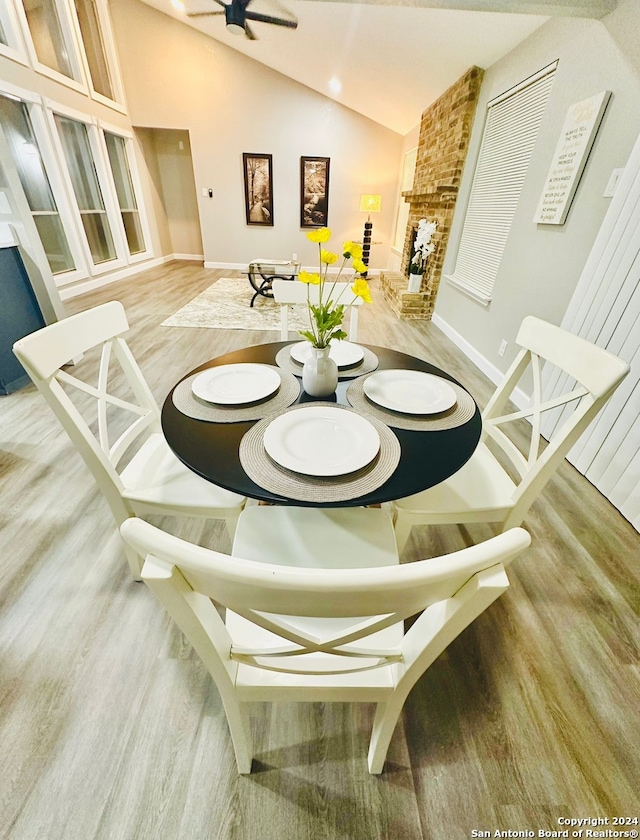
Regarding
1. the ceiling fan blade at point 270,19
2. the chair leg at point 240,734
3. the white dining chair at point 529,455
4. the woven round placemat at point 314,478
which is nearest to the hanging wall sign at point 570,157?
the white dining chair at point 529,455

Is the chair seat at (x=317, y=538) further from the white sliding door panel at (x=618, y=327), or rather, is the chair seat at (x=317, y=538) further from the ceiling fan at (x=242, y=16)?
the ceiling fan at (x=242, y=16)

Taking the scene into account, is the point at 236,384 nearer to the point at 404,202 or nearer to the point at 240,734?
the point at 240,734

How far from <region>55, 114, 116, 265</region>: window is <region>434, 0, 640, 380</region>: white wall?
4.89 meters

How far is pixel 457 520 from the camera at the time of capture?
1.04m

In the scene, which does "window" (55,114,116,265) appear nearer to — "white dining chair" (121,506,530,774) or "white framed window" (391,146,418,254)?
"white framed window" (391,146,418,254)

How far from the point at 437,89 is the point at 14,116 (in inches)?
181

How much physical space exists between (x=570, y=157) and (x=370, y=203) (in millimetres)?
4720

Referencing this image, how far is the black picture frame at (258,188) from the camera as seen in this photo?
19.8ft

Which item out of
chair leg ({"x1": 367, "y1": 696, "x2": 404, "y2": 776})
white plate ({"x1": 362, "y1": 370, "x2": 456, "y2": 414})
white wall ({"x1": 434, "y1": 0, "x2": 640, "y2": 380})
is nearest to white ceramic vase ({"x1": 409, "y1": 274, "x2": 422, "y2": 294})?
white wall ({"x1": 434, "y1": 0, "x2": 640, "y2": 380})

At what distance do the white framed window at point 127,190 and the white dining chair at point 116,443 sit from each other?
18.5 feet

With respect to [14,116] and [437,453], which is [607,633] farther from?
[14,116]

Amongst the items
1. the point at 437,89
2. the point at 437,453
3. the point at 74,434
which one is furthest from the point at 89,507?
the point at 437,89

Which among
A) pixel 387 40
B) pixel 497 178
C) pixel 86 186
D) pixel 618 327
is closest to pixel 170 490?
pixel 618 327

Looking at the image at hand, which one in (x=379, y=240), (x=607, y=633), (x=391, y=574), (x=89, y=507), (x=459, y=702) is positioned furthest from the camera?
(x=379, y=240)
